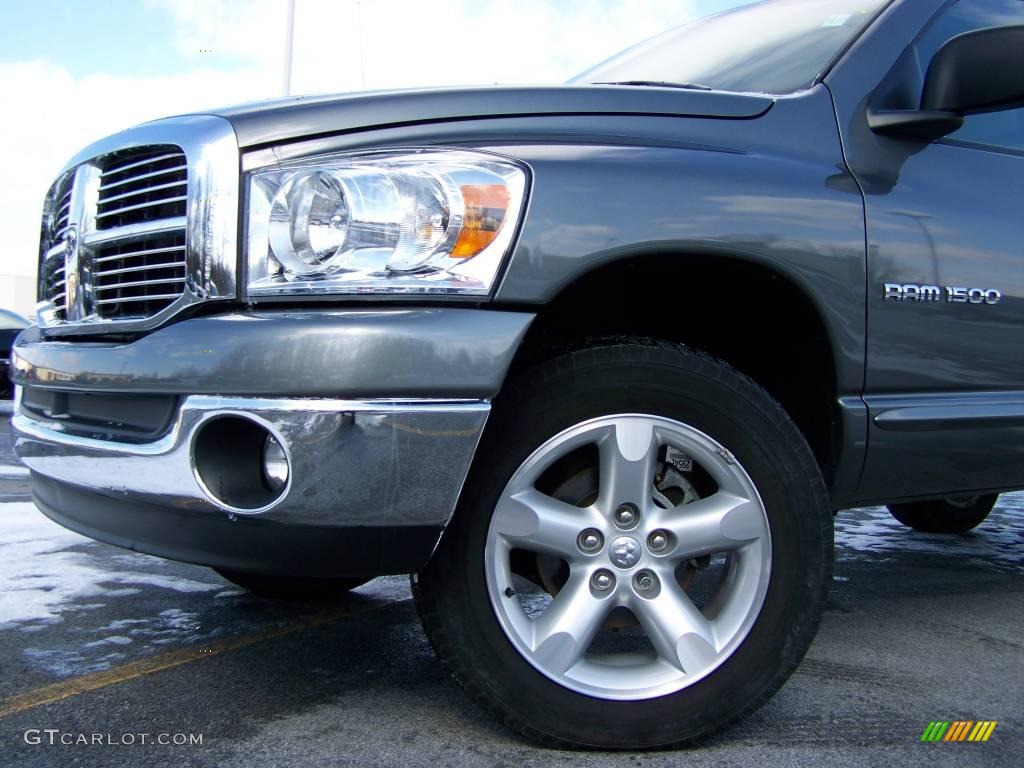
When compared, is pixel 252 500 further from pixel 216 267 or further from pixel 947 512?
pixel 947 512

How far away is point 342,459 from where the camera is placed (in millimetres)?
1804

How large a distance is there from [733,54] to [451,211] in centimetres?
140

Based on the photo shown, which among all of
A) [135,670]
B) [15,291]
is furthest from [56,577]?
[15,291]

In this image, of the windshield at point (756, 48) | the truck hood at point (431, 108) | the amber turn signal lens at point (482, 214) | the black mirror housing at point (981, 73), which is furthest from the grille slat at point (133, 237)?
the black mirror housing at point (981, 73)

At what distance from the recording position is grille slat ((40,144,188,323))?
206cm

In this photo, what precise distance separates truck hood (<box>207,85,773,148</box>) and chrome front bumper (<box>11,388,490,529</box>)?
1.88ft

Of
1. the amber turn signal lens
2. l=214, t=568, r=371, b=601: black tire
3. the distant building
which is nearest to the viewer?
the amber turn signal lens

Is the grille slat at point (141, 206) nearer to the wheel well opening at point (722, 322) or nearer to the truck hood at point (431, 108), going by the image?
the truck hood at point (431, 108)

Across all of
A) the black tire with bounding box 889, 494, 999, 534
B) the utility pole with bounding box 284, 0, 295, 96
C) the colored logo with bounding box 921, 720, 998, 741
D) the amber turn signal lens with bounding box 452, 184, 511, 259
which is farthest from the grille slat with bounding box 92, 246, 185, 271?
the utility pole with bounding box 284, 0, 295, 96

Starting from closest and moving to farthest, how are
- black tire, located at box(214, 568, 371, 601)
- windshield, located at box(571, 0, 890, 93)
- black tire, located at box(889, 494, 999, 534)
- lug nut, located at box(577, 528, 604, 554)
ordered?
lug nut, located at box(577, 528, 604, 554) → windshield, located at box(571, 0, 890, 93) → black tire, located at box(214, 568, 371, 601) → black tire, located at box(889, 494, 999, 534)

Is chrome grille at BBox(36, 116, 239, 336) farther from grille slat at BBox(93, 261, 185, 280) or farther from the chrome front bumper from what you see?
the chrome front bumper

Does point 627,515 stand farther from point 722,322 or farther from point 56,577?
point 56,577

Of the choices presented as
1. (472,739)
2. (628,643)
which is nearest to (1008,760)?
(628,643)

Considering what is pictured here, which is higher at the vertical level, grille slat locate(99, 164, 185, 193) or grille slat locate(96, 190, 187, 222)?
grille slat locate(99, 164, 185, 193)
